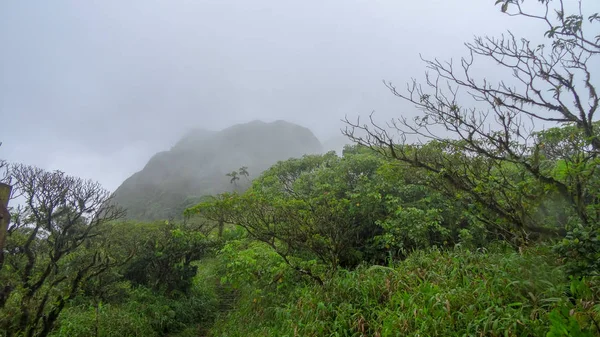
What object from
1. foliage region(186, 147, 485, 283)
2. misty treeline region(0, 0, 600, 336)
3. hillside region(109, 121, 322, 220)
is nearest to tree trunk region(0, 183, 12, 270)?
misty treeline region(0, 0, 600, 336)

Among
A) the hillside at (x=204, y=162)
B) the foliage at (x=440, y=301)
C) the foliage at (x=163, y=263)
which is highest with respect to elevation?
the hillside at (x=204, y=162)

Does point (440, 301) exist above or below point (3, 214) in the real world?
→ below

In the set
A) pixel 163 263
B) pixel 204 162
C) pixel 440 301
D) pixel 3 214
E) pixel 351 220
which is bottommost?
pixel 440 301

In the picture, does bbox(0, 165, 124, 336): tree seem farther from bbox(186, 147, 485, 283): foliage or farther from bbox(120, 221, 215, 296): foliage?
bbox(186, 147, 485, 283): foliage

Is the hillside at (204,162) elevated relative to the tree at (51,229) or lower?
elevated

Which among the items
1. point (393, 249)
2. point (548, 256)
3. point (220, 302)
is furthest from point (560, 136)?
point (220, 302)

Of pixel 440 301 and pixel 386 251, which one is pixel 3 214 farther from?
pixel 386 251

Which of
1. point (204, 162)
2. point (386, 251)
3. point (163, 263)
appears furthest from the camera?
point (204, 162)

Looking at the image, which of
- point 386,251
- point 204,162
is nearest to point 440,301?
point 386,251

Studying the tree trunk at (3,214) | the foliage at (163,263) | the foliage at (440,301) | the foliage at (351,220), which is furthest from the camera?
the foliage at (163,263)

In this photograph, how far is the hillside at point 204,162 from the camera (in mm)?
92625

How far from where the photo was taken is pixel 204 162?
12031cm

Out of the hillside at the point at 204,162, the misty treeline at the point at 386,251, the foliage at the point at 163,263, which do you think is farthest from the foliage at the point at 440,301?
the hillside at the point at 204,162

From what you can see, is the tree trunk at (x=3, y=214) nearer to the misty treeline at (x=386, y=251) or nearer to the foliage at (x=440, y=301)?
the misty treeline at (x=386, y=251)
